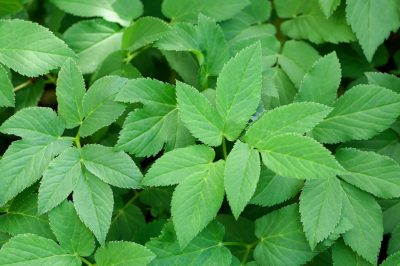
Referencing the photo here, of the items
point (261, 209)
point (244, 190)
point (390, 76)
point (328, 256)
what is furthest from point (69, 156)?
point (390, 76)

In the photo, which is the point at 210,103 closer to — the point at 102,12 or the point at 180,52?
the point at 180,52

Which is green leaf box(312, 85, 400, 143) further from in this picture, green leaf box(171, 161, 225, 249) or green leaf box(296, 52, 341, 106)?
green leaf box(171, 161, 225, 249)

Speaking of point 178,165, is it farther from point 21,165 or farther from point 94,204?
point 21,165

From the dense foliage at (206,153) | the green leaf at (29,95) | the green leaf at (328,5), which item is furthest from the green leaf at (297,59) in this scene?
the green leaf at (29,95)

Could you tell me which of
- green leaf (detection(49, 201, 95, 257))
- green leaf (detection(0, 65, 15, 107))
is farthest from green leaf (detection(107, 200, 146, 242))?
green leaf (detection(0, 65, 15, 107))

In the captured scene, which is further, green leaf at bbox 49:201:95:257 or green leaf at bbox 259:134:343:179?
green leaf at bbox 49:201:95:257

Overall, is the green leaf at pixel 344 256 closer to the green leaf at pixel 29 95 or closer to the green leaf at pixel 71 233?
the green leaf at pixel 71 233

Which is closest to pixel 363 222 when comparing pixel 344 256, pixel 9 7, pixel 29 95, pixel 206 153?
pixel 344 256
